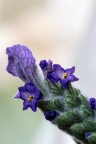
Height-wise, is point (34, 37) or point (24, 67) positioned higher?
point (34, 37)

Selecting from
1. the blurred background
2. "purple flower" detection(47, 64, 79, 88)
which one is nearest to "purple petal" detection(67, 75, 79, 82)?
"purple flower" detection(47, 64, 79, 88)

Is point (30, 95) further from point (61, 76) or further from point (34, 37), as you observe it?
point (34, 37)

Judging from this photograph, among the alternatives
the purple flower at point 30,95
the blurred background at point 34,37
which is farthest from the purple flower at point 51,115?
the blurred background at point 34,37

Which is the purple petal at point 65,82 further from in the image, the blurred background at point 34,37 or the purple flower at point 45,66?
the blurred background at point 34,37

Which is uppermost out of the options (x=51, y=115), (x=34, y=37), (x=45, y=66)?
(x=34, y=37)

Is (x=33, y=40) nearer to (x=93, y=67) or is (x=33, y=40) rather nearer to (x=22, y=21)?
(x=22, y=21)

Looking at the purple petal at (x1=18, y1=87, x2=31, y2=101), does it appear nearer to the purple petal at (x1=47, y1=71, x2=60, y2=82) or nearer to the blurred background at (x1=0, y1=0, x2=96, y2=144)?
the purple petal at (x1=47, y1=71, x2=60, y2=82)

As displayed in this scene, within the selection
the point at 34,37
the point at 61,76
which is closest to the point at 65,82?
the point at 61,76

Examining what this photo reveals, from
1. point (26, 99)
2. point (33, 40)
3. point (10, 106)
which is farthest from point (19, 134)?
point (26, 99)
